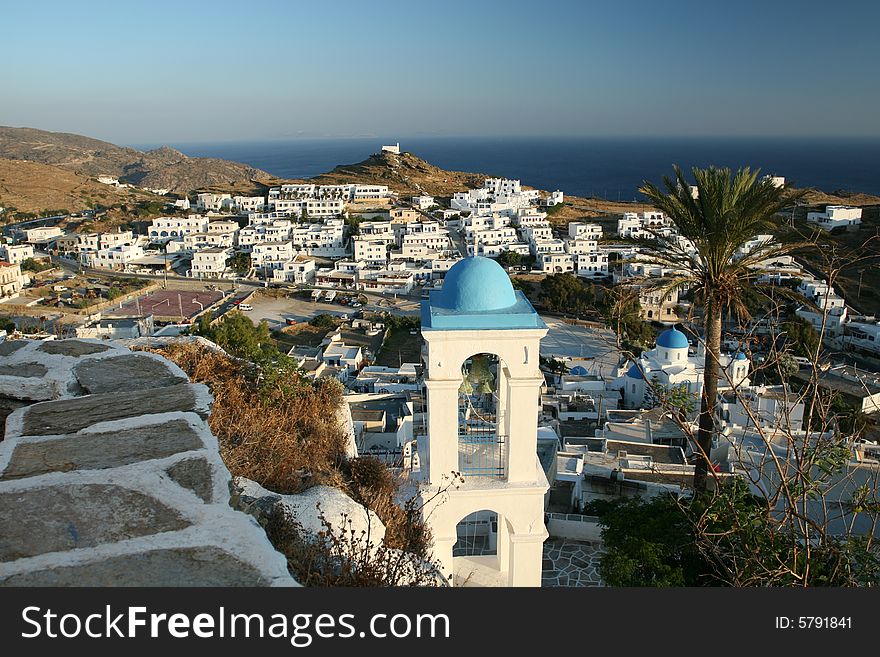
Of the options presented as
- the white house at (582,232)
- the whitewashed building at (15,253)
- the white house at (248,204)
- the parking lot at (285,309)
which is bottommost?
the parking lot at (285,309)

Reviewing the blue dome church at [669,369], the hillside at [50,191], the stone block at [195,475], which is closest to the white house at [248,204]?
the hillside at [50,191]

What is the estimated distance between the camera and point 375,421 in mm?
16656

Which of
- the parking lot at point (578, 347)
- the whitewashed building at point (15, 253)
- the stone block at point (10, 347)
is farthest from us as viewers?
→ the whitewashed building at point (15, 253)

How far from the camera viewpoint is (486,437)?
7.05m

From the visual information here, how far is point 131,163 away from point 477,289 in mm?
164030

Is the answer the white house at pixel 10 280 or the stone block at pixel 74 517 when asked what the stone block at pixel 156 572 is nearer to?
the stone block at pixel 74 517

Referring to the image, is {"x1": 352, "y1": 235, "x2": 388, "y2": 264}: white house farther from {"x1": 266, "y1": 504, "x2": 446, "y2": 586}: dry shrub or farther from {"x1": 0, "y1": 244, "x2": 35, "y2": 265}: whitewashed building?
{"x1": 266, "y1": 504, "x2": 446, "y2": 586}: dry shrub

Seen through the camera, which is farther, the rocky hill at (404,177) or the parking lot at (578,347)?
the rocky hill at (404,177)

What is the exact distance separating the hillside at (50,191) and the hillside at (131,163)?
3198 centimetres

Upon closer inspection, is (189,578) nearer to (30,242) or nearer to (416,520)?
(416,520)

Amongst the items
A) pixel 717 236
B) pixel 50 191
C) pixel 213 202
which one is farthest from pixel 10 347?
pixel 50 191

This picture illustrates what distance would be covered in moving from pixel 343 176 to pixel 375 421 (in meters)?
71.1

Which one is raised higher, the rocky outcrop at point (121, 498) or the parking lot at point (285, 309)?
the rocky outcrop at point (121, 498)

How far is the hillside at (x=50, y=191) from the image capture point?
70312 mm
